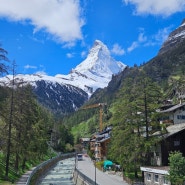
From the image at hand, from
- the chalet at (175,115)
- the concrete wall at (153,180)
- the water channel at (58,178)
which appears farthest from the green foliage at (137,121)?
the water channel at (58,178)

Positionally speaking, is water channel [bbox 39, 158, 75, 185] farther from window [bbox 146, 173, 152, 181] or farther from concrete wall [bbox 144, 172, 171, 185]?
window [bbox 146, 173, 152, 181]

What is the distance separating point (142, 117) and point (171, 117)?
1775cm

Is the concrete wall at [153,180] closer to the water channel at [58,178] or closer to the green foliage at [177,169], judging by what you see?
the green foliage at [177,169]

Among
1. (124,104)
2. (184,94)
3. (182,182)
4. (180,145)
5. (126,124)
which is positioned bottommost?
(182,182)

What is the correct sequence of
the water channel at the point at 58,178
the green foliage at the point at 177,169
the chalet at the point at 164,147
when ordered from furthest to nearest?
the water channel at the point at 58,178 < the chalet at the point at 164,147 < the green foliage at the point at 177,169

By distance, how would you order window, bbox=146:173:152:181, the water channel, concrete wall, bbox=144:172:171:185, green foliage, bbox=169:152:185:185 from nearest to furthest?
1. green foliage, bbox=169:152:185:185
2. concrete wall, bbox=144:172:171:185
3. window, bbox=146:173:152:181
4. the water channel

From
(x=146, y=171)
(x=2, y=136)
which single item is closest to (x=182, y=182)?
(x=146, y=171)

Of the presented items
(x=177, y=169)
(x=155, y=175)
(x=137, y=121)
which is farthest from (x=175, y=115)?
(x=177, y=169)

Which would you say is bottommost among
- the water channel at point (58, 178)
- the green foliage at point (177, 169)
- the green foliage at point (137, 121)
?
the water channel at point (58, 178)

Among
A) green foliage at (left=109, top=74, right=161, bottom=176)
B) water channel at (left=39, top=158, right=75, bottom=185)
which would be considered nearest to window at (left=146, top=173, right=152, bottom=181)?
green foliage at (left=109, top=74, right=161, bottom=176)

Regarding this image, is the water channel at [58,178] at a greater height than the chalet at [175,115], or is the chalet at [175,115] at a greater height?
the chalet at [175,115]

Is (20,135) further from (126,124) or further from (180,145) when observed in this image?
(180,145)

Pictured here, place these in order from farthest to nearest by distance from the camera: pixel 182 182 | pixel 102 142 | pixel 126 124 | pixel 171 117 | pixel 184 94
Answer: pixel 184 94 < pixel 102 142 < pixel 171 117 < pixel 126 124 < pixel 182 182

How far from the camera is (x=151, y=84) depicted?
48.2 meters
